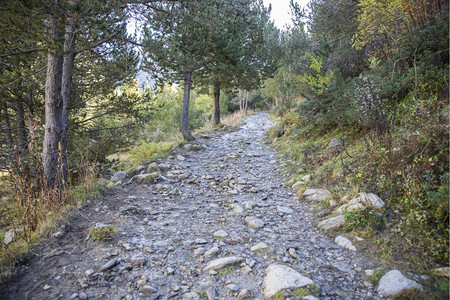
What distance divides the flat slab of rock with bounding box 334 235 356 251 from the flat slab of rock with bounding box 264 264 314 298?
0.86m

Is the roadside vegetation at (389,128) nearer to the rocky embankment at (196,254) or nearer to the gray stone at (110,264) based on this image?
the rocky embankment at (196,254)

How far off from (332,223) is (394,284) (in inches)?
49.5

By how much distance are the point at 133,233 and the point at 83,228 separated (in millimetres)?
775

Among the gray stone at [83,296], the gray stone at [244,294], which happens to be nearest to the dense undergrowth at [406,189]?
the gray stone at [244,294]

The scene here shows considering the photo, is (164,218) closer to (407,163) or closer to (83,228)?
(83,228)

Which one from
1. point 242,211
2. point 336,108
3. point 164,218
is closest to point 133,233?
point 164,218

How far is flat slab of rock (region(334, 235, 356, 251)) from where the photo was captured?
115 inches

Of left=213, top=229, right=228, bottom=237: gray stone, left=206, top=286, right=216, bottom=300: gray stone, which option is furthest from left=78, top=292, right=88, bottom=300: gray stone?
left=213, top=229, right=228, bottom=237: gray stone

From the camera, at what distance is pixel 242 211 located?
421 cm

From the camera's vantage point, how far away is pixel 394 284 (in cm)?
219

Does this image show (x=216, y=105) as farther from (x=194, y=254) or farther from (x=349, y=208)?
(x=194, y=254)

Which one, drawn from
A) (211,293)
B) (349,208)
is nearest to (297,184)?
(349,208)

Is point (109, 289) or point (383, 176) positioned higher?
point (383, 176)

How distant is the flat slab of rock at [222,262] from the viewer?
2.70 metres
